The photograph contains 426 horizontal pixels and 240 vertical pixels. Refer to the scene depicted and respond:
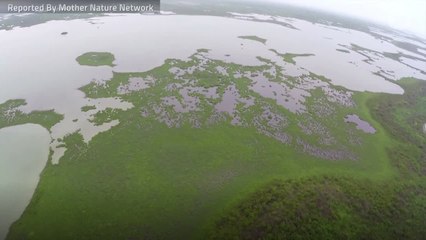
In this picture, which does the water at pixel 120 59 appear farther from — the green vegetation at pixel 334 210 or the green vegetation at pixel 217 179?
the green vegetation at pixel 334 210

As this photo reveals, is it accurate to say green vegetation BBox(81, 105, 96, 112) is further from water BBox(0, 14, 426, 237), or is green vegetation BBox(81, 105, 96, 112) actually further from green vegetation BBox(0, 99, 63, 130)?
green vegetation BBox(0, 99, 63, 130)

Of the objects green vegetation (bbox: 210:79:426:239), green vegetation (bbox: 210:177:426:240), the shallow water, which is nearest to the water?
the shallow water

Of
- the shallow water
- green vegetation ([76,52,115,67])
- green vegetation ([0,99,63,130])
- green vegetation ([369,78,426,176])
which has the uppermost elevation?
green vegetation ([369,78,426,176])

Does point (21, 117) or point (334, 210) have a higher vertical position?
point (334, 210)

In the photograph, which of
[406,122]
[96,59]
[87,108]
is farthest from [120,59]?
[406,122]

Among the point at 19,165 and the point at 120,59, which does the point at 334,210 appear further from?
the point at 120,59

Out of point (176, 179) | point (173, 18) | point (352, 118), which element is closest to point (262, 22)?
point (173, 18)
